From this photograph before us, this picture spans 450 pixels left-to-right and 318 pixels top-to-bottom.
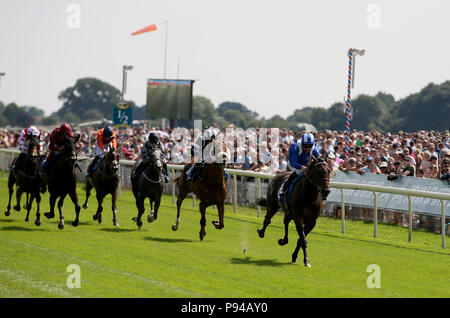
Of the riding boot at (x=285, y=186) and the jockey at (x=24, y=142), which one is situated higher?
the jockey at (x=24, y=142)

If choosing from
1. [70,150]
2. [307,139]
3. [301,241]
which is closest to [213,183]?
[307,139]

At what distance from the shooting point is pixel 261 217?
1812cm

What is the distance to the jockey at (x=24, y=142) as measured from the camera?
15.5m

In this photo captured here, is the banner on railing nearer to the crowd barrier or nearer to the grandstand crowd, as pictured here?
the crowd barrier

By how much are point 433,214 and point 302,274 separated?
5840 mm

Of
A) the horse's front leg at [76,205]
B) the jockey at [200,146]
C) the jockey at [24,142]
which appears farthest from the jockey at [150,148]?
the jockey at [24,142]

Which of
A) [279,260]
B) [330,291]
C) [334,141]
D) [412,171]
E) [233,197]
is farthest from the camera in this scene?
[334,141]

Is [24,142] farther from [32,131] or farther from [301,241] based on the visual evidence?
[301,241]

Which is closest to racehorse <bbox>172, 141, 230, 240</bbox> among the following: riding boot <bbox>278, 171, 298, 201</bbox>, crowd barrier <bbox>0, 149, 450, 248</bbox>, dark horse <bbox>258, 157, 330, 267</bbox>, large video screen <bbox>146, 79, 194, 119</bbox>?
riding boot <bbox>278, 171, 298, 201</bbox>

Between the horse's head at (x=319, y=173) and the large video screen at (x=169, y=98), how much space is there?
29.0 m

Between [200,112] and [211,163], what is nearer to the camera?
[211,163]

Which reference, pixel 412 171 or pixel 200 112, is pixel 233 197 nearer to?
pixel 412 171

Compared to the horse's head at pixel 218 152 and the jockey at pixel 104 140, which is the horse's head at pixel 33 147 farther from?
the horse's head at pixel 218 152
